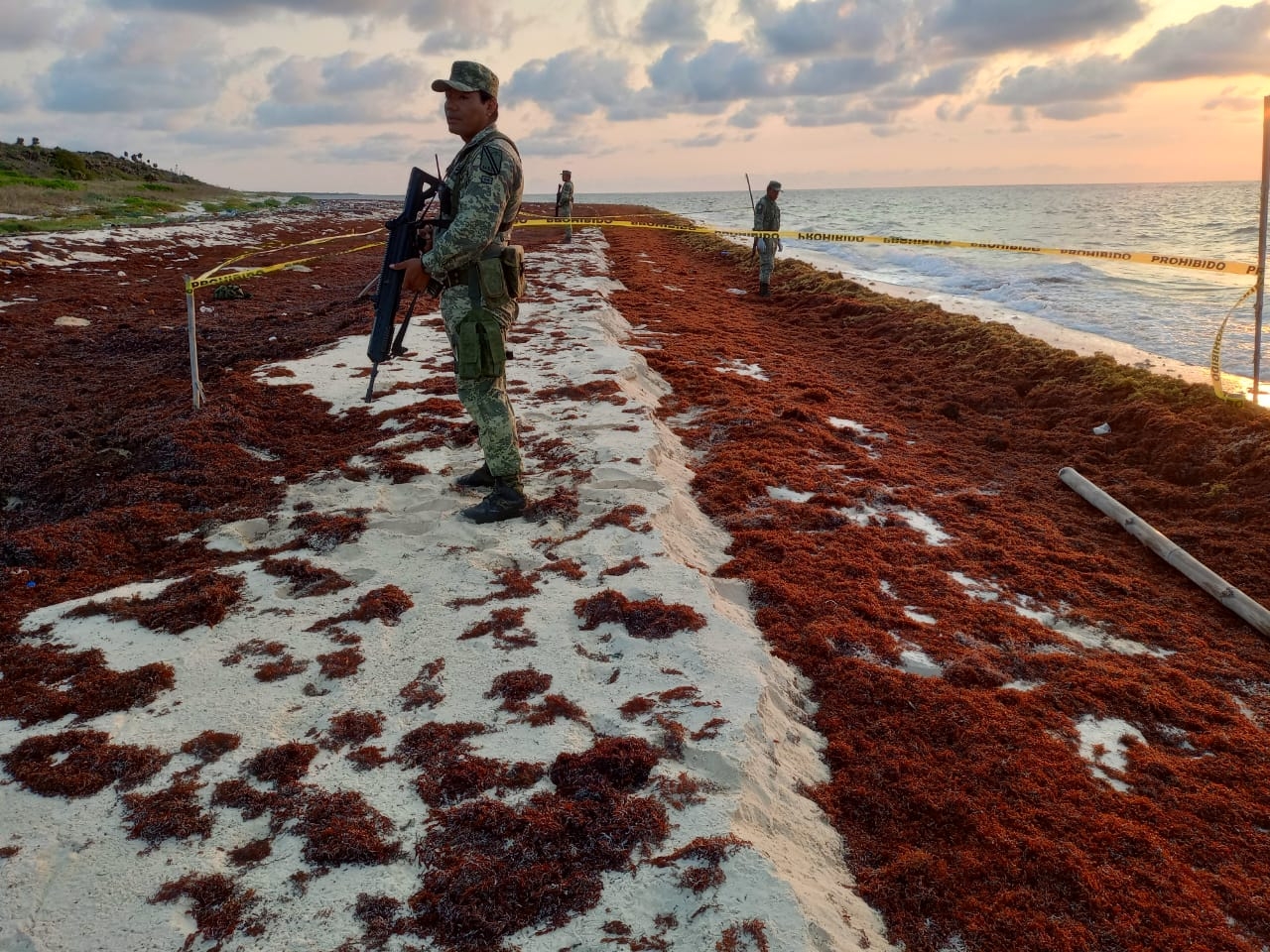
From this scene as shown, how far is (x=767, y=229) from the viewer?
→ 1600 cm

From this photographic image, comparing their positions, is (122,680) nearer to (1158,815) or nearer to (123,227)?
(1158,815)

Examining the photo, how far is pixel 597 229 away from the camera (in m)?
33.1

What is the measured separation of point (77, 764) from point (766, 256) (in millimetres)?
14956

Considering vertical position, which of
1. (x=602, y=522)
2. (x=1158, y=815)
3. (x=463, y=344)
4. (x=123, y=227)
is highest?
(x=123, y=227)

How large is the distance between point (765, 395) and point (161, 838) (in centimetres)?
659

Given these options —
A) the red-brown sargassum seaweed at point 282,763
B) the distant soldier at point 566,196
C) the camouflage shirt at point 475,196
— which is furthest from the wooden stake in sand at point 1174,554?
the distant soldier at point 566,196

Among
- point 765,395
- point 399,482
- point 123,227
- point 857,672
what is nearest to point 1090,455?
point 765,395

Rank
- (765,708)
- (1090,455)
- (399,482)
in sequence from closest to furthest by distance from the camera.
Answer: (765,708) < (399,482) < (1090,455)

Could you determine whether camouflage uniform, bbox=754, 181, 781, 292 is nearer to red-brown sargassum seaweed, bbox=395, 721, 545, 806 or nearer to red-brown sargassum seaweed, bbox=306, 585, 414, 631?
red-brown sargassum seaweed, bbox=306, 585, 414, 631

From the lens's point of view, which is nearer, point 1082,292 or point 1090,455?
point 1090,455

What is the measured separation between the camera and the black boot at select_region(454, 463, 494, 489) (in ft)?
16.9

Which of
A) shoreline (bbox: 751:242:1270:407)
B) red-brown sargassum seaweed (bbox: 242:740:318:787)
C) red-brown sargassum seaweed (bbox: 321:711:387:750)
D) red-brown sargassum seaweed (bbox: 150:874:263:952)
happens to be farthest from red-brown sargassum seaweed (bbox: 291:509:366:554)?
shoreline (bbox: 751:242:1270:407)

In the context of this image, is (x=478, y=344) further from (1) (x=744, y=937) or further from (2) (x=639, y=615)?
(1) (x=744, y=937)

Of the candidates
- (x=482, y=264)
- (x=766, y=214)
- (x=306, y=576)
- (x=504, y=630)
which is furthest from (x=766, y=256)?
(x=504, y=630)
